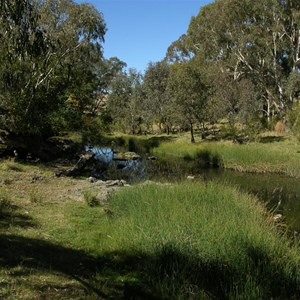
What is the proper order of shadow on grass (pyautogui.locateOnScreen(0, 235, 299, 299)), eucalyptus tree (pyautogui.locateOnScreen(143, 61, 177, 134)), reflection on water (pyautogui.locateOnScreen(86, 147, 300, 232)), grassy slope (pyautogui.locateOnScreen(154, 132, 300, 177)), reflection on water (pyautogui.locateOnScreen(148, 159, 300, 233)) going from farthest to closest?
eucalyptus tree (pyautogui.locateOnScreen(143, 61, 177, 134)), grassy slope (pyautogui.locateOnScreen(154, 132, 300, 177)), reflection on water (pyautogui.locateOnScreen(86, 147, 300, 232)), reflection on water (pyautogui.locateOnScreen(148, 159, 300, 233)), shadow on grass (pyautogui.locateOnScreen(0, 235, 299, 299))

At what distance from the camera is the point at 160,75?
46.2 meters

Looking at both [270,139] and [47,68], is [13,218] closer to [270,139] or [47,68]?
[47,68]

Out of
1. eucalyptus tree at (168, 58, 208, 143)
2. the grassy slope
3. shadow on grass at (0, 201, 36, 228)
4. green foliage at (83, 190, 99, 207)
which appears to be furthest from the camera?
eucalyptus tree at (168, 58, 208, 143)

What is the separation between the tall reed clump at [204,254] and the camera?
5219mm

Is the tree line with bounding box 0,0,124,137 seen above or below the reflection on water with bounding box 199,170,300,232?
above

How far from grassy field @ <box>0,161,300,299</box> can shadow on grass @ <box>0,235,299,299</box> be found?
1 centimetres

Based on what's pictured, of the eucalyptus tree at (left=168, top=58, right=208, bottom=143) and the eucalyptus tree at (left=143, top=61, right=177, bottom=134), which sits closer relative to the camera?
the eucalyptus tree at (left=168, top=58, right=208, bottom=143)

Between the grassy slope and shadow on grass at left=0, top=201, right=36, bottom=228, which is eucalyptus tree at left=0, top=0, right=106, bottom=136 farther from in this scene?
the grassy slope

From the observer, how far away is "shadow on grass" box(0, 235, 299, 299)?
518 cm

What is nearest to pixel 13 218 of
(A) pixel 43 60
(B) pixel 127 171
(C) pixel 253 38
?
(A) pixel 43 60

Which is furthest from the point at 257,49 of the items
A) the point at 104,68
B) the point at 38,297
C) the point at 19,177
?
the point at 38,297

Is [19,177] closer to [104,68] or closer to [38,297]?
[38,297]

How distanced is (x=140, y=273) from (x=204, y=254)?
106 centimetres

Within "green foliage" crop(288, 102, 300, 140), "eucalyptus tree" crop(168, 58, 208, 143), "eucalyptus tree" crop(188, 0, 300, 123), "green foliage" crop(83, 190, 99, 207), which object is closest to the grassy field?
"green foliage" crop(83, 190, 99, 207)
